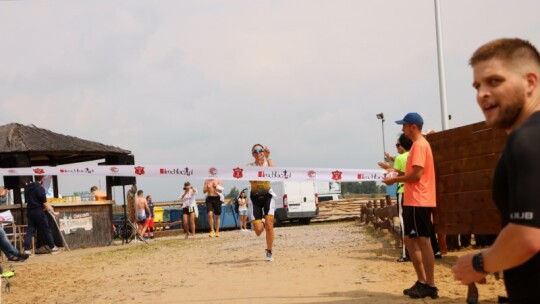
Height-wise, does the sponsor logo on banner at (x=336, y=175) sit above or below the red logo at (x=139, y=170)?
below

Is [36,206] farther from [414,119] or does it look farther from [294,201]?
[294,201]

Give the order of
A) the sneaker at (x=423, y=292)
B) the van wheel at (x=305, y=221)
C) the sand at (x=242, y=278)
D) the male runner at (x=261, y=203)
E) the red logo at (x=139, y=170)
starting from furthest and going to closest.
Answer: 1. the van wheel at (x=305, y=221)
2. the red logo at (x=139, y=170)
3. the male runner at (x=261, y=203)
4. the sand at (x=242, y=278)
5. the sneaker at (x=423, y=292)

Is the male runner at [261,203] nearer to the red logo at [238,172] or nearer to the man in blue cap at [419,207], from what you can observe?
the red logo at [238,172]

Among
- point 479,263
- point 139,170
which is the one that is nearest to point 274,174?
point 139,170

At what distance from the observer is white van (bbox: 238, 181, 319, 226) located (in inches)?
1288

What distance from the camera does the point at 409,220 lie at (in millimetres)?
7332

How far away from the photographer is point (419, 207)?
7.29 metres

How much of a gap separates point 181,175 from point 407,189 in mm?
7698

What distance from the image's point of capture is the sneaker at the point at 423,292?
7020 mm

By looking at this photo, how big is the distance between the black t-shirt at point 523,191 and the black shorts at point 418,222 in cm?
503

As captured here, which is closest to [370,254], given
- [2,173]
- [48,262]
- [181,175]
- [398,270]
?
[398,270]

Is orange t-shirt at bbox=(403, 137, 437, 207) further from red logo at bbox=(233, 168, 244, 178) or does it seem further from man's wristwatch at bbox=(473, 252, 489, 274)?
red logo at bbox=(233, 168, 244, 178)

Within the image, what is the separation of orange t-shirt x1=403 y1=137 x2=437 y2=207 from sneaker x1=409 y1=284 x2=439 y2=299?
2.72 feet

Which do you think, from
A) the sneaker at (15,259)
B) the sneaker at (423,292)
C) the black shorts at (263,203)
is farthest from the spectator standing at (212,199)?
the sneaker at (423,292)
